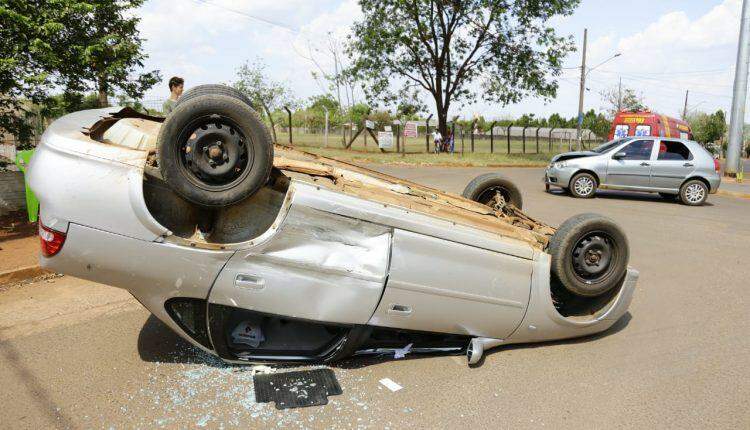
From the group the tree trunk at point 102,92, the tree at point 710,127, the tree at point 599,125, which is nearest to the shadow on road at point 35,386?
the tree trunk at point 102,92

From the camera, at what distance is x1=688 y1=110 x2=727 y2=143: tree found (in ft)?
193

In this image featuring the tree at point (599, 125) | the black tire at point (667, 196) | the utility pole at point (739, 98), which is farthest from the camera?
the tree at point (599, 125)

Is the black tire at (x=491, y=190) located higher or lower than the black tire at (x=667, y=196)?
higher

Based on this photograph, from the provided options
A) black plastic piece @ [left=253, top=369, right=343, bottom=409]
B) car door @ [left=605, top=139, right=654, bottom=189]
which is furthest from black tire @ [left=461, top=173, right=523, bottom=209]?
car door @ [left=605, top=139, right=654, bottom=189]

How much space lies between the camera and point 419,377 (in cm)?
347

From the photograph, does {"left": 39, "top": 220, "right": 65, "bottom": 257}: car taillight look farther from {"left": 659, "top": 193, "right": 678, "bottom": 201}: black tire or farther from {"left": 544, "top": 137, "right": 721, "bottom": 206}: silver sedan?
{"left": 659, "top": 193, "right": 678, "bottom": 201}: black tire

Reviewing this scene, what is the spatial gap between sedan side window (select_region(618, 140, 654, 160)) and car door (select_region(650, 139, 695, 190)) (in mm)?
221

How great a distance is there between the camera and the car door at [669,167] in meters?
12.4

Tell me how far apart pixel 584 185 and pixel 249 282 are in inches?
449

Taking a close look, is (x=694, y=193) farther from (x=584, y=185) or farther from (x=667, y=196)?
(x=584, y=185)

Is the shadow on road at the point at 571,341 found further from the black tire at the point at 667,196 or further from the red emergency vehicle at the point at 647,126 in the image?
the red emergency vehicle at the point at 647,126

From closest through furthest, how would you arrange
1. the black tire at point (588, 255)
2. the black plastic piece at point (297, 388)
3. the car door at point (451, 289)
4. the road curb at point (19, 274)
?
the black plastic piece at point (297, 388) < the car door at point (451, 289) < the black tire at point (588, 255) < the road curb at point (19, 274)

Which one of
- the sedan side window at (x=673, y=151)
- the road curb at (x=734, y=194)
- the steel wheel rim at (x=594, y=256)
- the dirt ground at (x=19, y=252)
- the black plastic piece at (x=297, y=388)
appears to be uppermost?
the sedan side window at (x=673, y=151)

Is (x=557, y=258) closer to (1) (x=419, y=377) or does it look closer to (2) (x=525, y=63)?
(1) (x=419, y=377)
